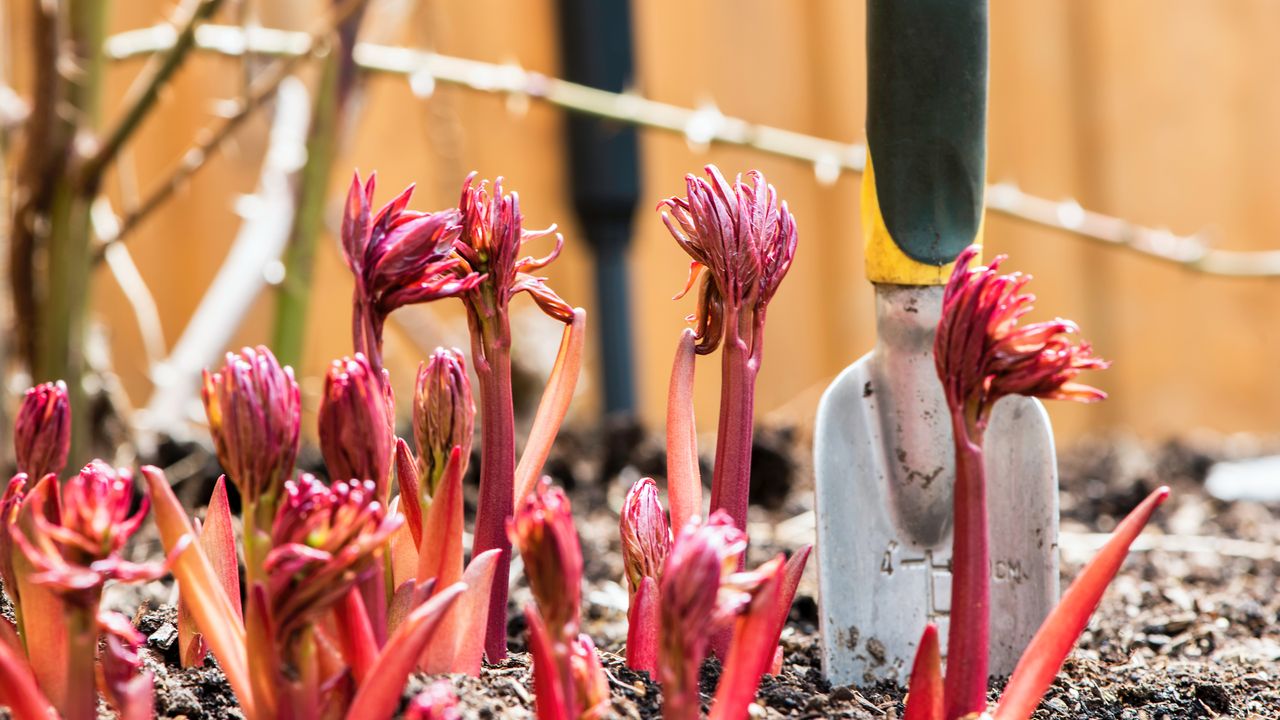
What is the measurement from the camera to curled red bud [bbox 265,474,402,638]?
427 millimetres

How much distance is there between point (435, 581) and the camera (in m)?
0.54

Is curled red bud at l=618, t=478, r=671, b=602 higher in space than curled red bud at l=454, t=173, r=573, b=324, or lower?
lower

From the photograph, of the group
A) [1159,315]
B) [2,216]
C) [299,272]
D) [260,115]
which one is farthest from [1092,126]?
[2,216]

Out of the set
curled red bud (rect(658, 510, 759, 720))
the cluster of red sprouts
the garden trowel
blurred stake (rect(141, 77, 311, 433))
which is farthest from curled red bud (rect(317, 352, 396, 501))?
blurred stake (rect(141, 77, 311, 433))

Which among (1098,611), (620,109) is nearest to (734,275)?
(1098,611)

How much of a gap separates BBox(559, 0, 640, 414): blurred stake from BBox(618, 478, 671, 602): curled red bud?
155cm

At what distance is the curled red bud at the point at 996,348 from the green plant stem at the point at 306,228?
0.84 m

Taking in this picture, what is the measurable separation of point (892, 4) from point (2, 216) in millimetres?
1032

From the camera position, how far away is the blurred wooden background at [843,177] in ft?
7.23

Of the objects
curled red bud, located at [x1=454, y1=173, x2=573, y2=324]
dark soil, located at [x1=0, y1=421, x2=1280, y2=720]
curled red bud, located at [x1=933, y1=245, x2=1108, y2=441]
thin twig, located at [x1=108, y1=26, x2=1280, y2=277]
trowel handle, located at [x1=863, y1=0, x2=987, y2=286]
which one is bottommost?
dark soil, located at [x1=0, y1=421, x2=1280, y2=720]

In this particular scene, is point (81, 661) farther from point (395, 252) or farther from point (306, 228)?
point (306, 228)

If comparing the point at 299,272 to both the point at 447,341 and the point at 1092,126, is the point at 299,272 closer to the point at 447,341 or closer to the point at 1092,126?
the point at 447,341

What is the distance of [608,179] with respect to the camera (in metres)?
2.20

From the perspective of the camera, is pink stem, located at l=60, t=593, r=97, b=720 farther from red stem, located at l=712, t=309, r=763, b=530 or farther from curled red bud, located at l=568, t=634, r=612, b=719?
red stem, located at l=712, t=309, r=763, b=530
